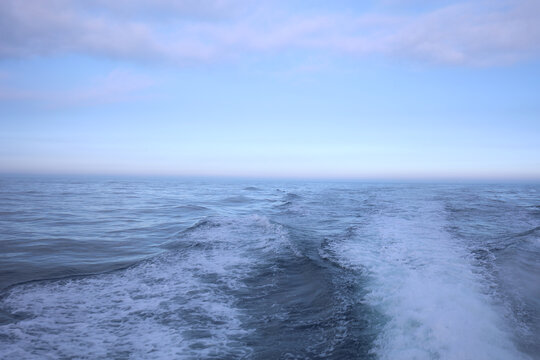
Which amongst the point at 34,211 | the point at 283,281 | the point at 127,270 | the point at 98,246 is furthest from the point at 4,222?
the point at 283,281

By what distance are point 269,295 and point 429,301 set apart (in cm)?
289

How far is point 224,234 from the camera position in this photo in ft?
34.9

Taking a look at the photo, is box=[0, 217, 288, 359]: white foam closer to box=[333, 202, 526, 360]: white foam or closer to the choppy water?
the choppy water

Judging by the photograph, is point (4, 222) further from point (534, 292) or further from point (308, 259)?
point (534, 292)

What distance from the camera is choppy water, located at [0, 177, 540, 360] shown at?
3.73 m

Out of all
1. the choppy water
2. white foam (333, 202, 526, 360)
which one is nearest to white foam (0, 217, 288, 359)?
the choppy water

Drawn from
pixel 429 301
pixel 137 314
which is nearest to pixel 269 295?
pixel 137 314

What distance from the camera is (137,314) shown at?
464cm

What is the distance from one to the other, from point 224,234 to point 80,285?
5356mm

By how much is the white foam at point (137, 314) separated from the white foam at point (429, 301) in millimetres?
2282

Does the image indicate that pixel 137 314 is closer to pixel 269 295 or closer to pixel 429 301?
pixel 269 295

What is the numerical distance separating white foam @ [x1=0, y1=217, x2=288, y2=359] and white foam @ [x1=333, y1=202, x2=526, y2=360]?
2.28 m

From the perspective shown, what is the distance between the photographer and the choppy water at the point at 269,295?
373cm

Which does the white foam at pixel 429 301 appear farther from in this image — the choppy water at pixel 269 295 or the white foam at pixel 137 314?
the white foam at pixel 137 314
